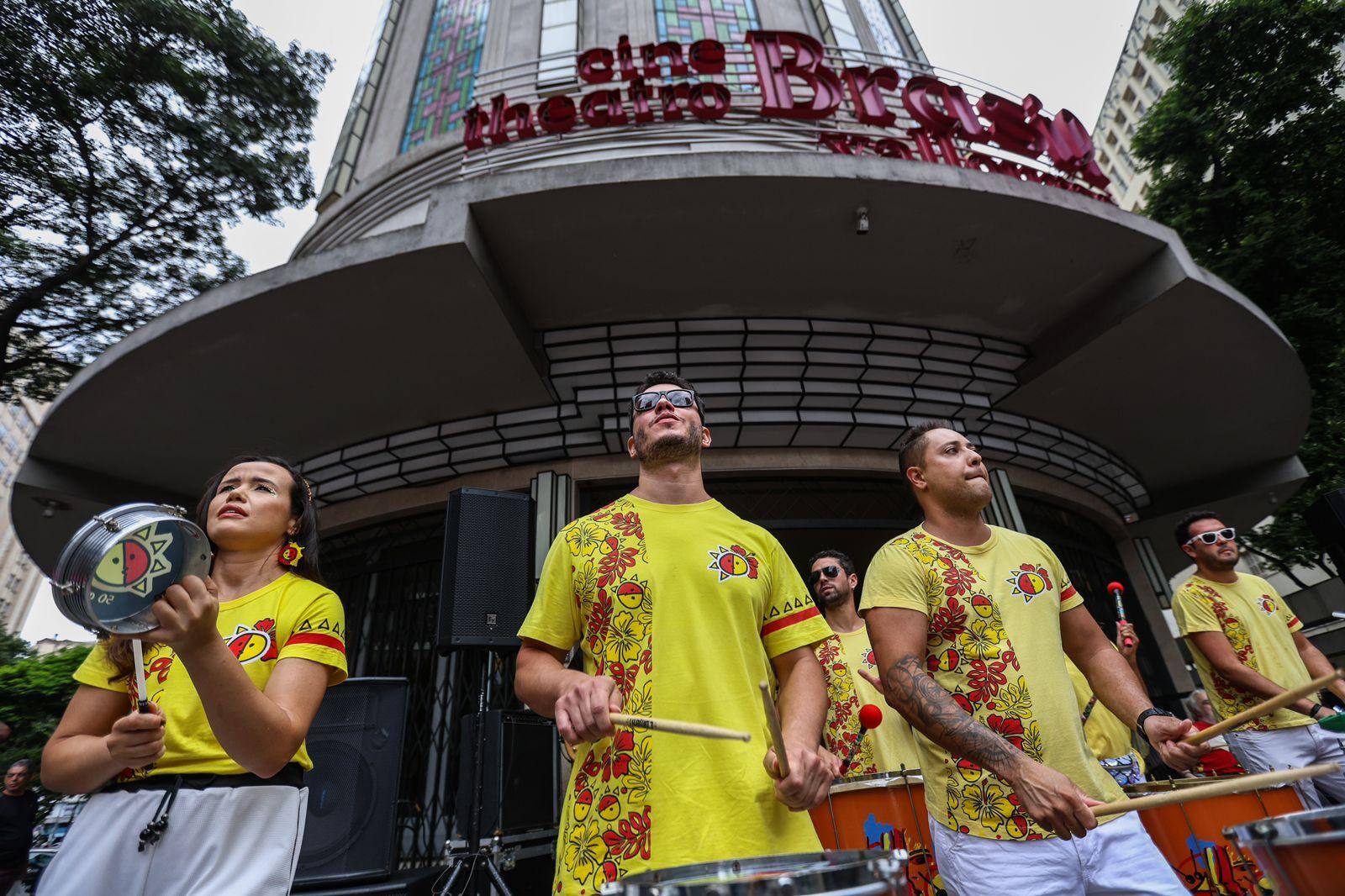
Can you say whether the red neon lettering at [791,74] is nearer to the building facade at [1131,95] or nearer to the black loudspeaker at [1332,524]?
the black loudspeaker at [1332,524]

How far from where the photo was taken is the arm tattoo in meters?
1.80

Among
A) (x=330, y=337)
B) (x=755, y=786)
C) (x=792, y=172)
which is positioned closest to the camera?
(x=755, y=786)

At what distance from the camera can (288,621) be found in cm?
176

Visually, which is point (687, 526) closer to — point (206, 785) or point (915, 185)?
point (206, 785)

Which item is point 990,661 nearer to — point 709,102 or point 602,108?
point 602,108

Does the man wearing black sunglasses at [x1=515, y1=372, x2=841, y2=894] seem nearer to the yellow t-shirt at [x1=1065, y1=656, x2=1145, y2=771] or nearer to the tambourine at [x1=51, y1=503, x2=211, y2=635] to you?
the tambourine at [x1=51, y1=503, x2=211, y2=635]

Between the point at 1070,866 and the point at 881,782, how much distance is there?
1460 millimetres

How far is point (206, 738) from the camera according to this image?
62.7 inches

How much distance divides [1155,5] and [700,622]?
46.7 meters

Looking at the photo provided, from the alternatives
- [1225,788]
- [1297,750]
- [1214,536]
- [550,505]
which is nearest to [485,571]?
[550,505]

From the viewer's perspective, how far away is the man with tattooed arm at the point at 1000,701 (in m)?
1.79

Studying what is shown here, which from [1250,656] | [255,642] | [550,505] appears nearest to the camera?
[255,642]

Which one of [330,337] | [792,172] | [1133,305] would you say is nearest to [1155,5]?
[1133,305]

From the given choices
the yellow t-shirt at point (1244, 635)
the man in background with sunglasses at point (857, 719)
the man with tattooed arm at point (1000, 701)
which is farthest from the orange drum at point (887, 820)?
the yellow t-shirt at point (1244, 635)
